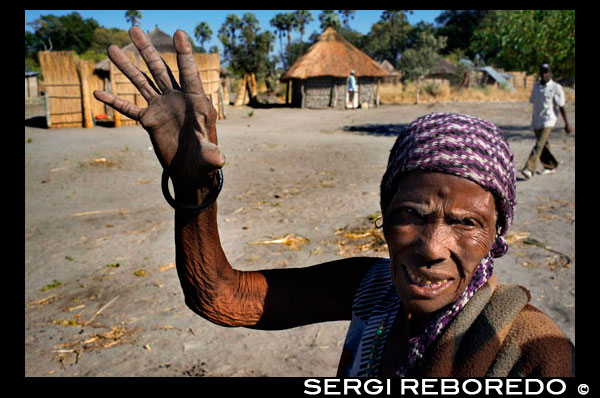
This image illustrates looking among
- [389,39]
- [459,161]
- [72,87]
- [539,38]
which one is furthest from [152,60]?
[389,39]

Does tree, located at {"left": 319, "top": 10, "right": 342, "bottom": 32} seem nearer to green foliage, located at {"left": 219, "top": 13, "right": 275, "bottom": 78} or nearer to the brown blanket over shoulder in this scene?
green foliage, located at {"left": 219, "top": 13, "right": 275, "bottom": 78}

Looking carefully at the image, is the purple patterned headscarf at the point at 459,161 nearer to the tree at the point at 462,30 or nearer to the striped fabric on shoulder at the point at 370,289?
the striped fabric on shoulder at the point at 370,289

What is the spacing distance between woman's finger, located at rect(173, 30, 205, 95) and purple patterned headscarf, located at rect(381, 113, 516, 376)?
678 mm

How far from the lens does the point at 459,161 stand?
4.41 ft

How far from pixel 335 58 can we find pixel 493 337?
27.4 metres

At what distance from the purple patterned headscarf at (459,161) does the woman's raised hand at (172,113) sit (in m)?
0.62

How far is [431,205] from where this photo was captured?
54.8 inches

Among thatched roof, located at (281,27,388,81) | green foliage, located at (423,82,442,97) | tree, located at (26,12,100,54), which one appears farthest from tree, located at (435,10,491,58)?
tree, located at (26,12,100,54)

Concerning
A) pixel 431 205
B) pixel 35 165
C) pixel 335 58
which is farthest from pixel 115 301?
pixel 335 58

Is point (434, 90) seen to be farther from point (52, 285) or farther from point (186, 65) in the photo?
point (186, 65)

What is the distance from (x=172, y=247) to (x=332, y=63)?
22955mm

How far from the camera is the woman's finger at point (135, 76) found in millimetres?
1562

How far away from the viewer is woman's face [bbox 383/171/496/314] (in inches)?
54.3
